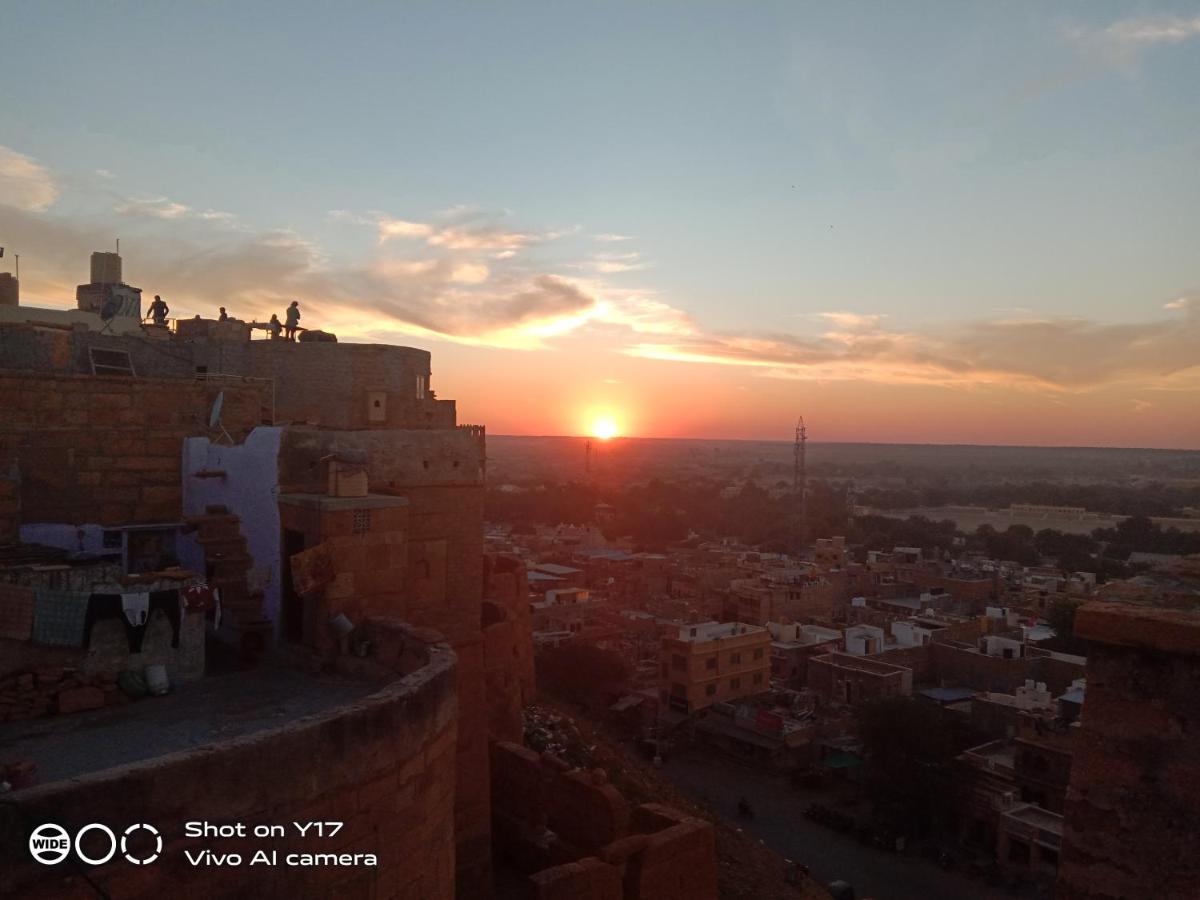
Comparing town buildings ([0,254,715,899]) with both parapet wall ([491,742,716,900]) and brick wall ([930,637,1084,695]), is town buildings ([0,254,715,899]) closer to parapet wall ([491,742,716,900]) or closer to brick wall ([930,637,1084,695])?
parapet wall ([491,742,716,900])

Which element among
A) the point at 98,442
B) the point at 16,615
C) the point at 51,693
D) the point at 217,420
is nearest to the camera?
the point at 51,693

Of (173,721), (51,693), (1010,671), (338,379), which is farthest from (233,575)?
(1010,671)

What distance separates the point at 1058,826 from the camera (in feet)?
72.0

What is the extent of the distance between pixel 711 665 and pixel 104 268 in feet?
73.2

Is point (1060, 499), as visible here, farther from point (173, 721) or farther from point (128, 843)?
point (128, 843)

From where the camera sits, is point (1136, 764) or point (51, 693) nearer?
point (1136, 764)

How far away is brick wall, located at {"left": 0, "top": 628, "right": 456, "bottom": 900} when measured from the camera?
369 centimetres

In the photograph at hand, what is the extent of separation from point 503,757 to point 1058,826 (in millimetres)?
17492

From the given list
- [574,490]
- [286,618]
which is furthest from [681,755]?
[574,490]

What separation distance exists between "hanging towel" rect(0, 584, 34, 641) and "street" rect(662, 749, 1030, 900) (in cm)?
1909

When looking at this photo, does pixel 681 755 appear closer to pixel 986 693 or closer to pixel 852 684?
pixel 852 684

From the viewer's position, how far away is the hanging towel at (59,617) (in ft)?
20.6

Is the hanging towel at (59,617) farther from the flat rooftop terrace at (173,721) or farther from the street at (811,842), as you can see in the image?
the street at (811,842)

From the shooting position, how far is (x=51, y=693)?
6.09 metres
